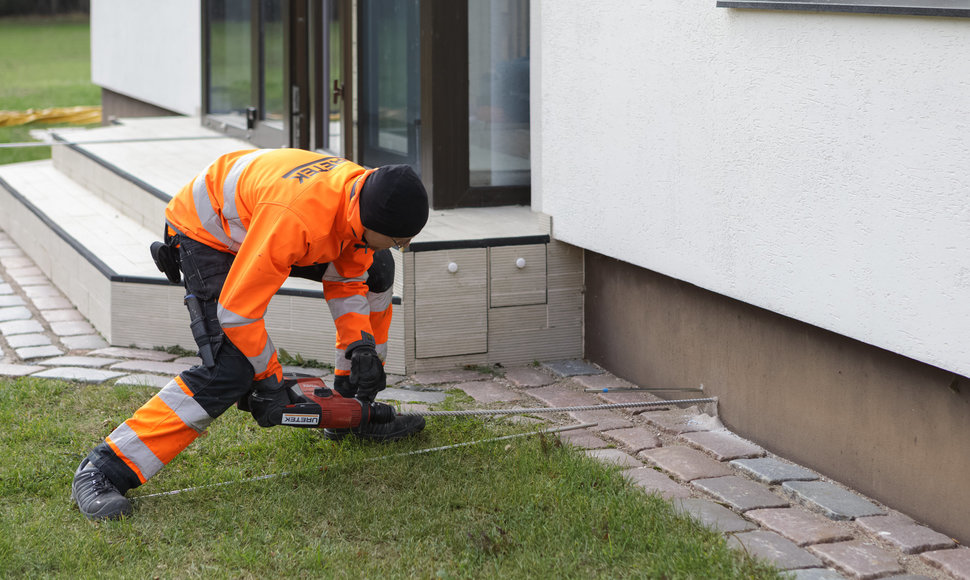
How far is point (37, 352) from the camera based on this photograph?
→ 6.39m

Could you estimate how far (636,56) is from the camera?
5262mm

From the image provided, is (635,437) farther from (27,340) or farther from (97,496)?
(27,340)

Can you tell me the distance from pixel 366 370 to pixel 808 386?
1822 mm

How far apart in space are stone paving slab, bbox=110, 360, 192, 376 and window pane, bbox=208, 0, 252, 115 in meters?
4.94

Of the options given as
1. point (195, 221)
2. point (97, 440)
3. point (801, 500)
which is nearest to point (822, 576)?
point (801, 500)

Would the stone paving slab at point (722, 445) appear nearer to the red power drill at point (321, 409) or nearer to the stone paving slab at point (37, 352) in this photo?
the red power drill at point (321, 409)

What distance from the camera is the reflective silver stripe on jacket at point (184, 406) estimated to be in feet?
13.3

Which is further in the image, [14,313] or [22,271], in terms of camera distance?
[22,271]

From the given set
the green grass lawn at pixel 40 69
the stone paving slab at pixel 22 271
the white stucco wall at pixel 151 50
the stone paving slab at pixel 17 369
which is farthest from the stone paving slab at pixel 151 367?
the green grass lawn at pixel 40 69

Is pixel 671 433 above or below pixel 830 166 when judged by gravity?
below

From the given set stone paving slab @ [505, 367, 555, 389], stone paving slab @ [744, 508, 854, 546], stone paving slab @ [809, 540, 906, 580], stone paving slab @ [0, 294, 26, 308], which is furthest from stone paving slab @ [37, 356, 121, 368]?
stone paving slab @ [809, 540, 906, 580]

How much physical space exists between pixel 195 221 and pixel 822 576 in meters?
2.65

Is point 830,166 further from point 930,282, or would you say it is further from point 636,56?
point 636,56

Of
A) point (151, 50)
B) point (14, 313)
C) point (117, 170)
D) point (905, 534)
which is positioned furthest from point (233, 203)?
point (151, 50)
